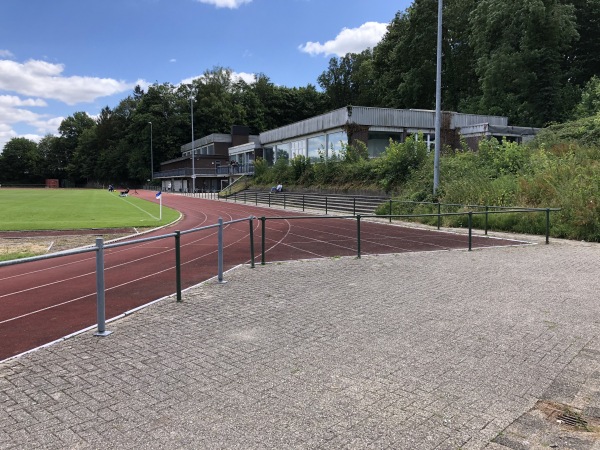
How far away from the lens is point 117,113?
→ 12575 centimetres

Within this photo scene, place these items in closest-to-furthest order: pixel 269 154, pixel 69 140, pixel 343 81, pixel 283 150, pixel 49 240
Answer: pixel 49 240 < pixel 283 150 < pixel 269 154 < pixel 343 81 < pixel 69 140

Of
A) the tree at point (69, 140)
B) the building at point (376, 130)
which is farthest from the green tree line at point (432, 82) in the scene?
the tree at point (69, 140)

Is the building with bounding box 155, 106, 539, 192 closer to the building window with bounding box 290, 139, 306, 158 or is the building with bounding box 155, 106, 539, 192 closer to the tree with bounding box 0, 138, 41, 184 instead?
the building window with bounding box 290, 139, 306, 158

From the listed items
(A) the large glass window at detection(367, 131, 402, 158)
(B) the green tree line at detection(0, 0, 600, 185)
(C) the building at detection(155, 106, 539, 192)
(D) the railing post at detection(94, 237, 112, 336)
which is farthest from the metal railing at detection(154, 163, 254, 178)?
(D) the railing post at detection(94, 237, 112, 336)

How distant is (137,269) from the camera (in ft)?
34.0

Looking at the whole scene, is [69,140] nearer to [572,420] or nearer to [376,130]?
[376,130]

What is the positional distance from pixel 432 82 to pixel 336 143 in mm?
24631

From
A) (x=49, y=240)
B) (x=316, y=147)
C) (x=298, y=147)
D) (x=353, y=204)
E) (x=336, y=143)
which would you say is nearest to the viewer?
(x=49, y=240)

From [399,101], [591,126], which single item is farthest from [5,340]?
[399,101]

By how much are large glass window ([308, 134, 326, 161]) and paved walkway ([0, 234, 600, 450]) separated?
35252 millimetres

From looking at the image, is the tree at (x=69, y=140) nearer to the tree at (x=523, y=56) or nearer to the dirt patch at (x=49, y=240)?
the tree at (x=523, y=56)

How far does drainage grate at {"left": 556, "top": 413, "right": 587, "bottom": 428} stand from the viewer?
3445 mm

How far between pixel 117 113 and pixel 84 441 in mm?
135709

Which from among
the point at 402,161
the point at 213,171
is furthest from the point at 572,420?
the point at 213,171
